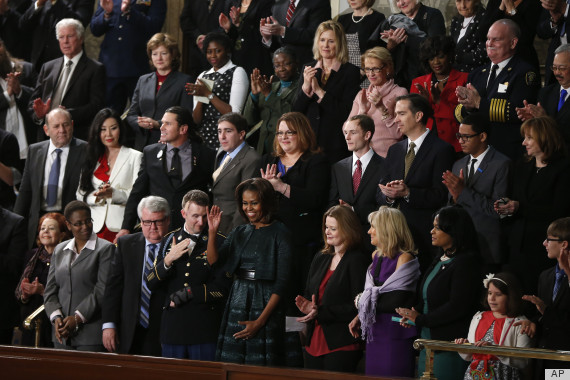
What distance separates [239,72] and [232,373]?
3398 millimetres

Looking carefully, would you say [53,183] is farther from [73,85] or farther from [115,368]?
[115,368]

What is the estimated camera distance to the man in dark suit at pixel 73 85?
8188 millimetres

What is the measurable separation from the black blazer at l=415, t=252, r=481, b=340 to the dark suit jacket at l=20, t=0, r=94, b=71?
5048 mm

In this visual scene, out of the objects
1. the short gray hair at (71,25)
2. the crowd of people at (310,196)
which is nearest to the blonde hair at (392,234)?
the crowd of people at (310,196)

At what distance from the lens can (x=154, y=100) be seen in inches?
310

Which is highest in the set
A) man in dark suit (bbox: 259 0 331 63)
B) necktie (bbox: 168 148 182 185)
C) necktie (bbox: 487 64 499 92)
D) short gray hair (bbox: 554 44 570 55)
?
man in dark suit (bbox: 259 0 331 63)

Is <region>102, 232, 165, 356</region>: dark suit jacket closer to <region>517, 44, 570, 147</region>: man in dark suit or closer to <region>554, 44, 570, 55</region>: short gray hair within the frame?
<region>517, 44, 570, 147</region>: man in dark suit

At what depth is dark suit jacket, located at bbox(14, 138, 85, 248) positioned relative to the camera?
7375mm

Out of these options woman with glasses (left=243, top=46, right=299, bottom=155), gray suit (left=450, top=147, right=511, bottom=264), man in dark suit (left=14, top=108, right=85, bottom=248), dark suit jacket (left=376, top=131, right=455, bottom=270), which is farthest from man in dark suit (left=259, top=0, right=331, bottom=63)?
gray suit (left=450, top=147, right=511, bottom=264)

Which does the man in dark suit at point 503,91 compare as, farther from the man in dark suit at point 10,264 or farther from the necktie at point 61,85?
the necktie at point 61,85

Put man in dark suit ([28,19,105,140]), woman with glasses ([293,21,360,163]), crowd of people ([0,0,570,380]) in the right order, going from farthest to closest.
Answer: man in dark suit ([28,19,105,140]) < woman with glasses ([293,21,360,163]) < crowd of people ([0,0,570,380])

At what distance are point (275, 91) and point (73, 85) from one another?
181cm

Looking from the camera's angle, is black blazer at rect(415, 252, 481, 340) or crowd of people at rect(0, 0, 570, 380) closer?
black blazer at rect(415, 252, 481, 340)

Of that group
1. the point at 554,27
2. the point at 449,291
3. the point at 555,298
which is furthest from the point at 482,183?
the point at 554,27
